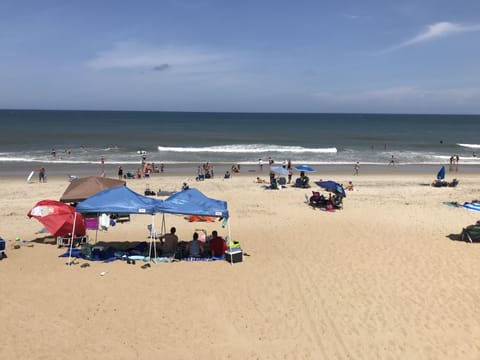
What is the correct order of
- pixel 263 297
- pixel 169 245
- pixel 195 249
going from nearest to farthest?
pixel 263 297, pixel 195 249, pixel 169 245

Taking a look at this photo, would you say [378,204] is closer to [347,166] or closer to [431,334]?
[431,334]

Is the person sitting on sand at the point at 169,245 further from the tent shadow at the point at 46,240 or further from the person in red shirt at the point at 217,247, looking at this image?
the tent shadow at the point at 46,240

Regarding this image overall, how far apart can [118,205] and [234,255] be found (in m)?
3.25

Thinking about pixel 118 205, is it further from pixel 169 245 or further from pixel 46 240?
pixel 46 240

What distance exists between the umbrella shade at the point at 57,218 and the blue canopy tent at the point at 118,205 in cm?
129

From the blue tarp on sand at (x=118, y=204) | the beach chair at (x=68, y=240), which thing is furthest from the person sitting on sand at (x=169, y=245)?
the beach chair at (x=68, y=240)

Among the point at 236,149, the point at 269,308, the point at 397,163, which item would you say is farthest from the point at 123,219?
the point at 236,149

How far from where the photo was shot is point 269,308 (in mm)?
8656

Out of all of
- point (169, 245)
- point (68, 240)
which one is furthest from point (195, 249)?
point (68, 240)

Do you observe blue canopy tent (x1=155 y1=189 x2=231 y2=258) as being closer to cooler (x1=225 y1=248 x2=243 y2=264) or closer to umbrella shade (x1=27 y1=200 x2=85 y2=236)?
cooler (x1=225 y1=248 x2=243 y2=264)

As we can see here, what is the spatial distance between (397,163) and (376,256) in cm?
2951

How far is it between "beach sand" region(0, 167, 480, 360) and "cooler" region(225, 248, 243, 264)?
0.90 feet

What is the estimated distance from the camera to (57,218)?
1218cm

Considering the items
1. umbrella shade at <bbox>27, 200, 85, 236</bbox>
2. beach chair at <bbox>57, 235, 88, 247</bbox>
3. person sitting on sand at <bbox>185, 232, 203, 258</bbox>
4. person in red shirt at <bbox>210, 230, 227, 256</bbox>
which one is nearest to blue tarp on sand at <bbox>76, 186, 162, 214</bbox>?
umbrella shade at <bbox>27, 200, 85, 236</bbox>
